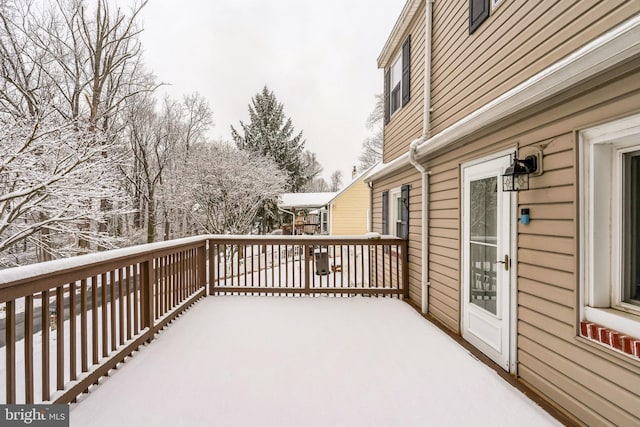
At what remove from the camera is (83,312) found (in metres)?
2.17

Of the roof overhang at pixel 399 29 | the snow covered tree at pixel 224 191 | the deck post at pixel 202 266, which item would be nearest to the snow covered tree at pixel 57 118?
the deck post at pixel 202 266

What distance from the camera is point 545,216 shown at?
212 centimetres

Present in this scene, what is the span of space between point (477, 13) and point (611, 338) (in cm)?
300

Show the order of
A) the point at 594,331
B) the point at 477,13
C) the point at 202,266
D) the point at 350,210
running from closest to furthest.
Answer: the point at 594,331 < the point at 477,13 < the point at 202,266 < the point at 350,210

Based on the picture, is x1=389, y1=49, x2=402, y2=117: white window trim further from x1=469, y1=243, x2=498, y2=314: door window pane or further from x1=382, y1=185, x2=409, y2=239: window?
x1=469, y1=243, x2=498, y2=314: door window pane

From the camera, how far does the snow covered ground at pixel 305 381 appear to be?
6.26ft

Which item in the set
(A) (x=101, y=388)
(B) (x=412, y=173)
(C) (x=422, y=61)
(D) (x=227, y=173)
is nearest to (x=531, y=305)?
(B) (x=412, y=173)

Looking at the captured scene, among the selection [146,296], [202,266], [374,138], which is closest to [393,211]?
[202,266]

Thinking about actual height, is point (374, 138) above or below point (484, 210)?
above

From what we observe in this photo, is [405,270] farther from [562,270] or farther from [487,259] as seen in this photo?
[562,270]

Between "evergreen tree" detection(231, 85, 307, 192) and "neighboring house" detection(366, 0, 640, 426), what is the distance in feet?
52.0

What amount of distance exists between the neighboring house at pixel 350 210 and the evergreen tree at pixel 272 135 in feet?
17.4

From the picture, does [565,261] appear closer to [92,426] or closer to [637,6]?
[637,6]

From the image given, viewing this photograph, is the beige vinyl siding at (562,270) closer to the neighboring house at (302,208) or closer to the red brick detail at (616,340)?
the red brick detail at (616,340)
